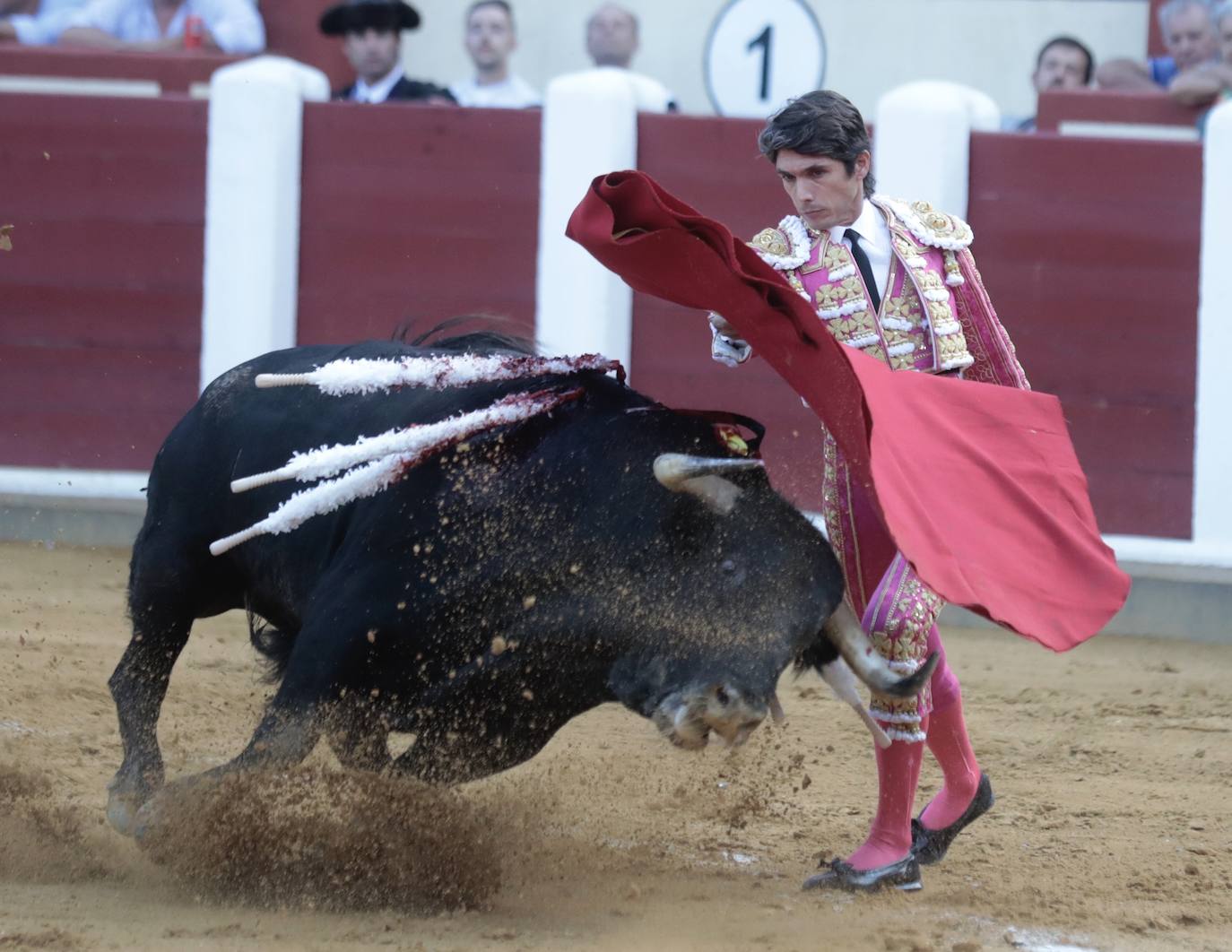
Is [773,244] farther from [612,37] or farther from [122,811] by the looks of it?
[612,37]

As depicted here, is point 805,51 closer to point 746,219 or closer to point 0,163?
point 746,219

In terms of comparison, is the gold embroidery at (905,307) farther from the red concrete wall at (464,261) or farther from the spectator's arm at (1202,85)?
the spectator's arm at (1202,85)

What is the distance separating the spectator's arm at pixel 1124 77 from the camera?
618 cm

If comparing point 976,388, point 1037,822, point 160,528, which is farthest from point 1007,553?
point 160,528

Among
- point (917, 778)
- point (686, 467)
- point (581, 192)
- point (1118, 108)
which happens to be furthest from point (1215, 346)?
point (686, 467)

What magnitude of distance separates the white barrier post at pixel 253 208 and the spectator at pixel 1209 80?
2.58m

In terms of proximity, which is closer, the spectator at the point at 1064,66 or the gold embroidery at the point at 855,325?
the gold embroidery at the point at 855,325

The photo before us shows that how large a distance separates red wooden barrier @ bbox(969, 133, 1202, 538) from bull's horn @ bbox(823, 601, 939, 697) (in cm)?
305

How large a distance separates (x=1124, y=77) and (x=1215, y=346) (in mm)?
1157

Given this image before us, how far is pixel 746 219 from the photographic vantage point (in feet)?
18.8

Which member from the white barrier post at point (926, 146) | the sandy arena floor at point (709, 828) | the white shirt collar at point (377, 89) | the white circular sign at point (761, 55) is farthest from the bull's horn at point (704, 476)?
the white circular sign at point (761, 55)

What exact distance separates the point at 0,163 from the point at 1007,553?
441 cm

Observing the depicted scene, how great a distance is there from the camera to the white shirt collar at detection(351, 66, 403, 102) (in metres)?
6.24

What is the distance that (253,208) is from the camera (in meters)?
5.98
